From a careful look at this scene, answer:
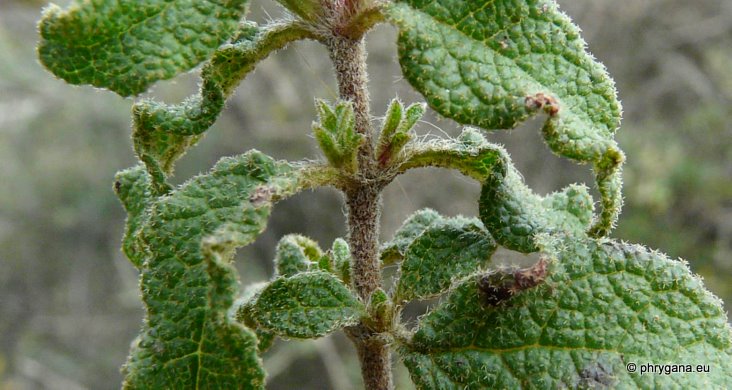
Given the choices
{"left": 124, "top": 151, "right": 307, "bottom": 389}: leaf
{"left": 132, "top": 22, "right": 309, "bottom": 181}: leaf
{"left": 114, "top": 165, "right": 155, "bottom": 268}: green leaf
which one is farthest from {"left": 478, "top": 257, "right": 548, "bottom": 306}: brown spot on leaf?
{"left": 114, "top": 165, "right": 155, "bottom": 268}: green leaf

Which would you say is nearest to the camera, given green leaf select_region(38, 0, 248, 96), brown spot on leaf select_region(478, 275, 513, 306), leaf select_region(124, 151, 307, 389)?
green leaf select_region(38, 0, 248, 96)

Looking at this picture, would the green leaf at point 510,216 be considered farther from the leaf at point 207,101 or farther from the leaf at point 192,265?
the leaf at point 207,101

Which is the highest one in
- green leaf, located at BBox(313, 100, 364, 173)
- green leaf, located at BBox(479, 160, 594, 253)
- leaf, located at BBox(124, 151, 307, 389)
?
green leaf, located at BBox(313, 100, 364, 173)

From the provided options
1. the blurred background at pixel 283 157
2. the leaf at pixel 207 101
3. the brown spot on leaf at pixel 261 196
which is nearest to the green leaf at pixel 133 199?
the leaf at pixel 207 101

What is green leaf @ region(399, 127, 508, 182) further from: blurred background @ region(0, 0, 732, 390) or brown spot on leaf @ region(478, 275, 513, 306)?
blurred background @ region(0, 0, 732, 390)

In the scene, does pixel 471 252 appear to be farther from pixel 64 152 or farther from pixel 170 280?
pixel 64 152

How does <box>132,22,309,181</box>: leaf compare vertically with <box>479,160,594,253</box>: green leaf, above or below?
above

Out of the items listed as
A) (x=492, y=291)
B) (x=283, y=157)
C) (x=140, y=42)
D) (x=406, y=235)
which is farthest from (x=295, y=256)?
(x=283, y=157)
